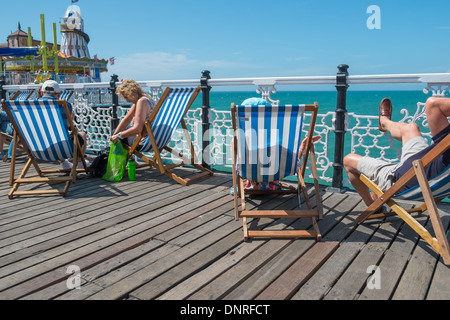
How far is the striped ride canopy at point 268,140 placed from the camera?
2.73 m

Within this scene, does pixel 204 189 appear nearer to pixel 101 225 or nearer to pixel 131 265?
pixel 101 225

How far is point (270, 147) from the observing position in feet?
9.37

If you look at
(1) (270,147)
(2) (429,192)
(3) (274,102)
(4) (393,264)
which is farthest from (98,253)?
(3) (274,102)

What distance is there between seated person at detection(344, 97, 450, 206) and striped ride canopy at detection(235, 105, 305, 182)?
1.70 feet

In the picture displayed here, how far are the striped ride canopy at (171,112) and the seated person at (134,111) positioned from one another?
0.15 metres

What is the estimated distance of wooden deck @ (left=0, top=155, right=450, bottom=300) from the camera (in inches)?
77.5

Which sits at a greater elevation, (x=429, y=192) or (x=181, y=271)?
(x=429, y=192)

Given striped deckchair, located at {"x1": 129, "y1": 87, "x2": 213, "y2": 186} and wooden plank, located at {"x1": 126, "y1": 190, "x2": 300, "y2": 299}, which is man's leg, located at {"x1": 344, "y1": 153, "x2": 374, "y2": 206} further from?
striped deckchair, located at {"x1": 129, "y1": 87, "x2": 213, "y2": 186}

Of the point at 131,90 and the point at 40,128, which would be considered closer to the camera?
the point at 40,128

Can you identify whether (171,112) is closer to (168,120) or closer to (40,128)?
(168,120)

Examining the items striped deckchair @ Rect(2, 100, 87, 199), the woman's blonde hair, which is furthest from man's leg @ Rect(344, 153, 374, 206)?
striped deckchair @ Rect(2, 100, 87, 199)

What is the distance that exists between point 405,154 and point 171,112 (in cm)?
267

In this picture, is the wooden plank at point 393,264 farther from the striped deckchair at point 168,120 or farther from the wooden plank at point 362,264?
the striped deckchair at point 168,120
